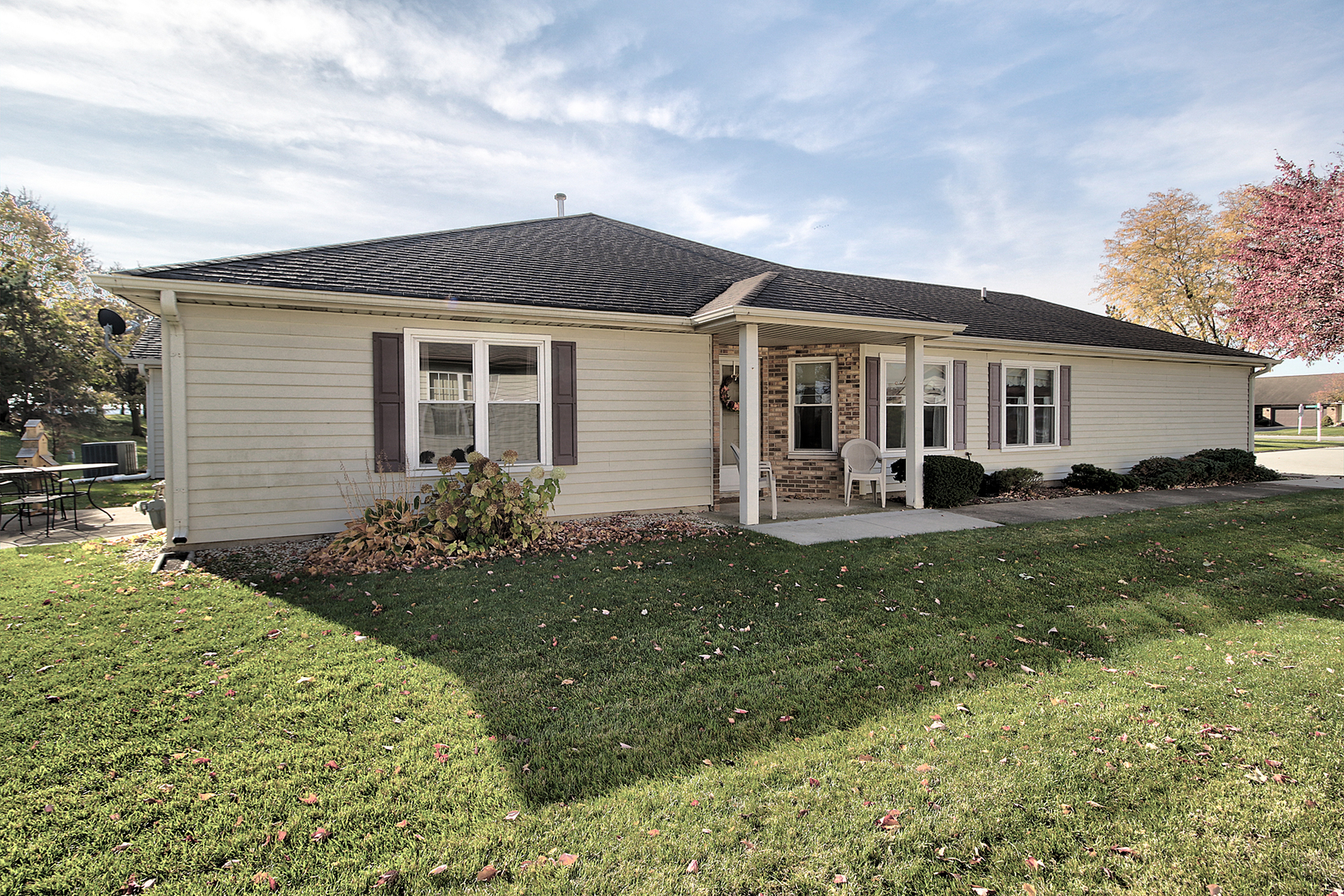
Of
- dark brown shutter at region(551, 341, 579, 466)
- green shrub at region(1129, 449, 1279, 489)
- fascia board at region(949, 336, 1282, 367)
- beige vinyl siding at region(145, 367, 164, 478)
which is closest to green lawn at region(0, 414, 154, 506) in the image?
beige vinyl siding at region(145, 367, 164, 478)


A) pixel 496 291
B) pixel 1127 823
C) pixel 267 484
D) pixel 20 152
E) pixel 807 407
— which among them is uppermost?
pixel 20 152

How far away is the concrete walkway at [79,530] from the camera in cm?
773

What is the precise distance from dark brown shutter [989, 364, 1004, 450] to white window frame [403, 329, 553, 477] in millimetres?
8204

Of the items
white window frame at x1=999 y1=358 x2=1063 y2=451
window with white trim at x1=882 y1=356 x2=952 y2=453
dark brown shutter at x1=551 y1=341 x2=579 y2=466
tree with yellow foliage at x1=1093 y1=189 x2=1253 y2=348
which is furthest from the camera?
tree with yellow foliage at x1=1093 y1=189 x2=1253 y2=348

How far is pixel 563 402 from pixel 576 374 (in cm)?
43

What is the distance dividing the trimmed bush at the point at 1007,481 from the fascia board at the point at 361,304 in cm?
628

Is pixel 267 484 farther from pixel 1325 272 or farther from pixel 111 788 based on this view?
pixel 1325 272

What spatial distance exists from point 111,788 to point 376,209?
14769mm

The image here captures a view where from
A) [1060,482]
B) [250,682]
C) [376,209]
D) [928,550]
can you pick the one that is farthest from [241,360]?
[1060,482]

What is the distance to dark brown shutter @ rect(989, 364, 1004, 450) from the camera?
11.4 meters

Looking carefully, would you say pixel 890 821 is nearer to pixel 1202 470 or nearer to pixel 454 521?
pixel 454 521

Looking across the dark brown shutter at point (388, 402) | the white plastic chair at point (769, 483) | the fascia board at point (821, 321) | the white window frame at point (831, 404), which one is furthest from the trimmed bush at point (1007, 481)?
the dark brown shutter at point (388, 402)

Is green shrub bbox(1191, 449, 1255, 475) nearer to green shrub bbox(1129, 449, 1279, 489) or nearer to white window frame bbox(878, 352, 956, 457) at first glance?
green shrub bbox(1129, 449, 1279, 489)

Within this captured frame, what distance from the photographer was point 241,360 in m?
6.67
